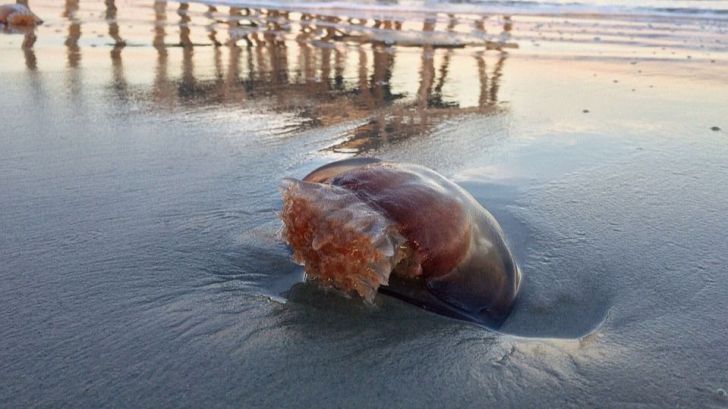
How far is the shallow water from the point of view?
158cm

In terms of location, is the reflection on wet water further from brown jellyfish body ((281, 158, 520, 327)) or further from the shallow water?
brown jellyfish body ((281, 158, 520, 327))

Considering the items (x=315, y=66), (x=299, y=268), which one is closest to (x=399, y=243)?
(x=299, y=268)

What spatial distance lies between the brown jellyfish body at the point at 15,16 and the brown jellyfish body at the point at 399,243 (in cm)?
858

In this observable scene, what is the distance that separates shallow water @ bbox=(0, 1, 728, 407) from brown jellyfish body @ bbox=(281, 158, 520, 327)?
9 cm

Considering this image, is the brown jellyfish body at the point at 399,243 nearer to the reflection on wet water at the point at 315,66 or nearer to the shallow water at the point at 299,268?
the shallow water at the point at 299,268

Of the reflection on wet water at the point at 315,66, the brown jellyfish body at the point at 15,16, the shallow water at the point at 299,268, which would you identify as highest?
the brown jellyfish body at the point at 15,16

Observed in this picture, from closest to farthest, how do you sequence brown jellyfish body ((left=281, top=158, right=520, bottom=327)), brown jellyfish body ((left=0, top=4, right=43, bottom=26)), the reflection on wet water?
brown jellyfish body ((left=281, top=158, right=520, bottom=327)), the reflection on wet water, brown jellyfish body ((left=0, top=4, right=43, bottom=26))

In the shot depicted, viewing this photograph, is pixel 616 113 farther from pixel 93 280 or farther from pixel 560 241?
pixel 93 280

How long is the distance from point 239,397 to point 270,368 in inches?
5.2

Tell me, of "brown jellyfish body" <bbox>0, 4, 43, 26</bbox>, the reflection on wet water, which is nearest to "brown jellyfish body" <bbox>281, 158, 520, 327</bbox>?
the reflection on wet water

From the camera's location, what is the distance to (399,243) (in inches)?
73.1

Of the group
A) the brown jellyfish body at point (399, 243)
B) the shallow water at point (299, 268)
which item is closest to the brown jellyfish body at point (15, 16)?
the shallow water at point (299, 268)

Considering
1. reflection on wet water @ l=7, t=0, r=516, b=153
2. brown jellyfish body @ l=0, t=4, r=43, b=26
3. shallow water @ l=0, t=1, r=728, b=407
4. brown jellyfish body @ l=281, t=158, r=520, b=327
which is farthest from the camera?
brown jellyfish body @ l=0, t=4, r=43, b=26

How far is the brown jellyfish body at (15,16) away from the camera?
869cm
